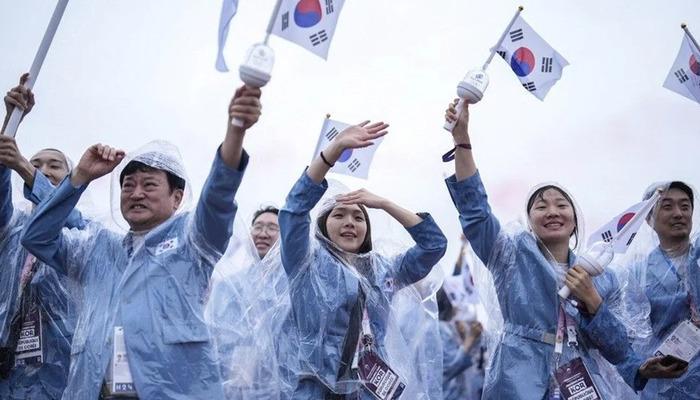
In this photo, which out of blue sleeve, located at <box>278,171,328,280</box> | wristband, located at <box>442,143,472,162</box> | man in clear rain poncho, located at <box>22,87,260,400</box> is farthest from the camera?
wristband, located at <box>442,143,472,162</box>

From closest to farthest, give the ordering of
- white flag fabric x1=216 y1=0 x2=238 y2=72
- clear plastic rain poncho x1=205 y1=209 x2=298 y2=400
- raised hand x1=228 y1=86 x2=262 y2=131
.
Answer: raised hand x1=228 y1=86 x2=262 y2=131
white flag fabric x1=216 y1=0 x2=238 y2=72
clear plastic rain poncho x1=205 y1=209 x2=298 y2=400

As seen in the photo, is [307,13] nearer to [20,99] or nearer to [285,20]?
[285,20]

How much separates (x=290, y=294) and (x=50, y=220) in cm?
134

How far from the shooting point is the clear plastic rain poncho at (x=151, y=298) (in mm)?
3564

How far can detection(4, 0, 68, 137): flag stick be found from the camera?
435cm

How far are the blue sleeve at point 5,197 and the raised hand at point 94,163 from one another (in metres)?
0.58

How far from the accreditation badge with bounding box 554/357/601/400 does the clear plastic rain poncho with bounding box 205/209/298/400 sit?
1.40 meters

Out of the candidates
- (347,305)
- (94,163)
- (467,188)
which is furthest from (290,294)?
(94,163)

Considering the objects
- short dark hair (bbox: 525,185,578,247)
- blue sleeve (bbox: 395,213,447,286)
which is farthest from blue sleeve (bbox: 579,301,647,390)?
blue sleeve (bbox: 395,213,447,286)

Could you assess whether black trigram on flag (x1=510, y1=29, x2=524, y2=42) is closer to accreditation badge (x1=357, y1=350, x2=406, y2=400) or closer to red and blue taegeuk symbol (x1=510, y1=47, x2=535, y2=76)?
red and blue taegeuk symbol (x1=510, y1=47, x2=535, y2=76)

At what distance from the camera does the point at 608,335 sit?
4.37m

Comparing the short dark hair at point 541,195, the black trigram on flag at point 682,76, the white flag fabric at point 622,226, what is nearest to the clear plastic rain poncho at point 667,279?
the white flag fabric at point 622,226

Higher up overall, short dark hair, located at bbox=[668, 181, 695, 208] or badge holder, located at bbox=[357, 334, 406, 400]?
short dark hair, located at bbox=[668, 181, 695, 208]

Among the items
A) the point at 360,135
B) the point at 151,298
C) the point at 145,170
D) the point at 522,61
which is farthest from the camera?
the point at 522,61
